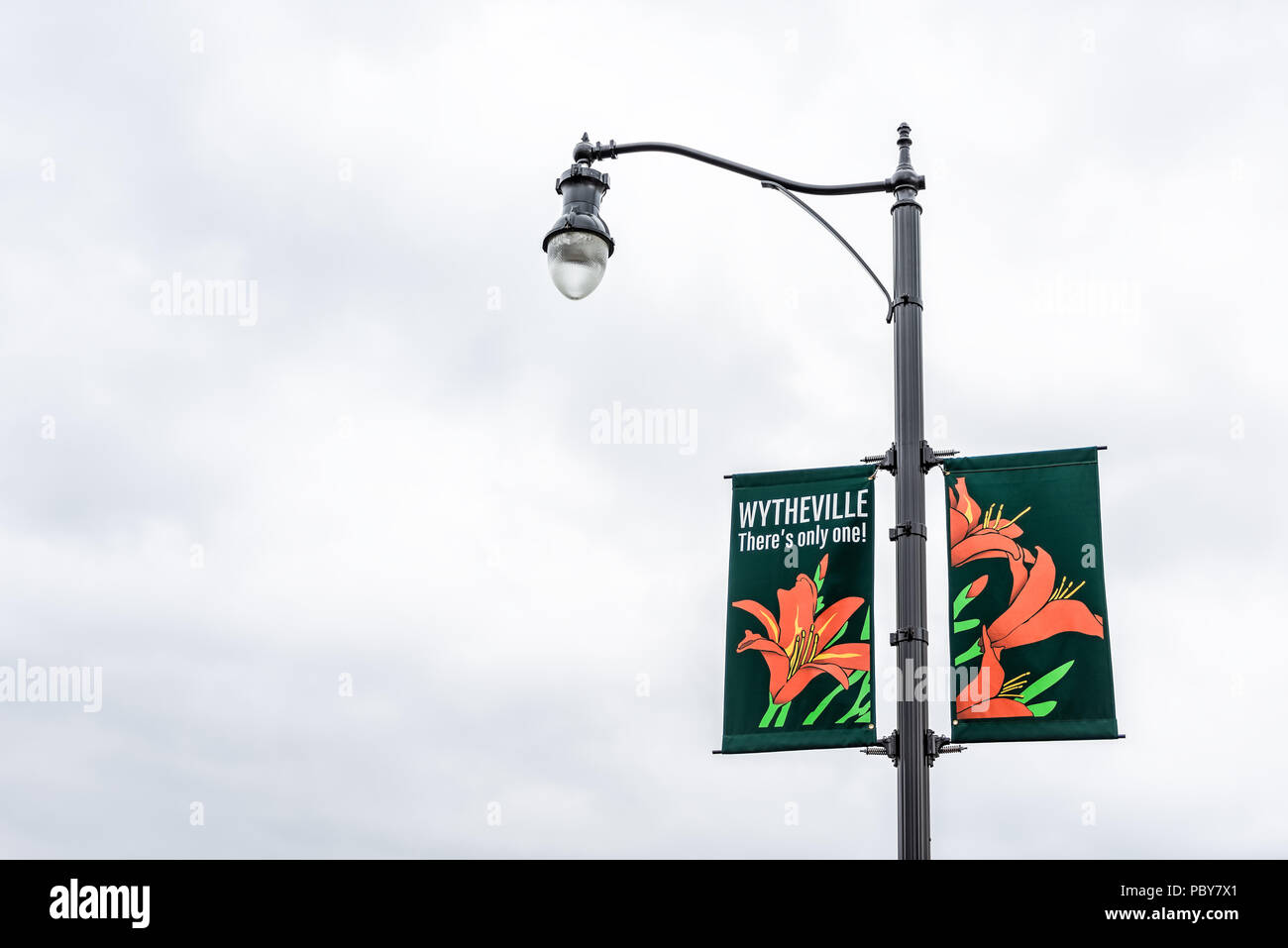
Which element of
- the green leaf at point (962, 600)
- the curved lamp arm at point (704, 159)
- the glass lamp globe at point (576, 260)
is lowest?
the green leaf at point (962, 600)

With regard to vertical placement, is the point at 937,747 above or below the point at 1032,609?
below

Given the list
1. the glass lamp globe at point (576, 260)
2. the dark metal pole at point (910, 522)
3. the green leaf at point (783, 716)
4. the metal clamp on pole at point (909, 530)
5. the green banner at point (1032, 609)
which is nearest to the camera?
the dark metal pole at point (910, 522)

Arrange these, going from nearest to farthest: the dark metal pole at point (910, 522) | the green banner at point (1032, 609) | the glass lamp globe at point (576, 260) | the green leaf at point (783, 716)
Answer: the dark metal pole at point (910, 522) < the green banner at point (1032, 609) < the green leaf at point (783, 716) < the glass lamp globe at point (576, 260)

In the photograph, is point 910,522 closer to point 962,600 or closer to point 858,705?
point 962,600

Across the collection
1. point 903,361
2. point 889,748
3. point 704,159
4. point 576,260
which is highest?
point 704,159

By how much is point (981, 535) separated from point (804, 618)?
1.08 meters

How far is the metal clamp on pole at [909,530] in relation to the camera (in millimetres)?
6676

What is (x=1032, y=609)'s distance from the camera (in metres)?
6.61

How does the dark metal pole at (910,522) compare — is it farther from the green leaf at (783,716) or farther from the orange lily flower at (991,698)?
the green leaf at (783,716)

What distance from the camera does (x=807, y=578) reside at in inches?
279

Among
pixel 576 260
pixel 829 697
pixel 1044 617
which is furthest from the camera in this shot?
pixel 576 260

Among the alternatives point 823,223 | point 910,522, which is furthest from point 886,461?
point 823,223

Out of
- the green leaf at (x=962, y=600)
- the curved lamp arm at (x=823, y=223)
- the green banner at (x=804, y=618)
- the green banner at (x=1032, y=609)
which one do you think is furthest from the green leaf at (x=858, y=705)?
the curved lamp arm at (x=823, y=223)
